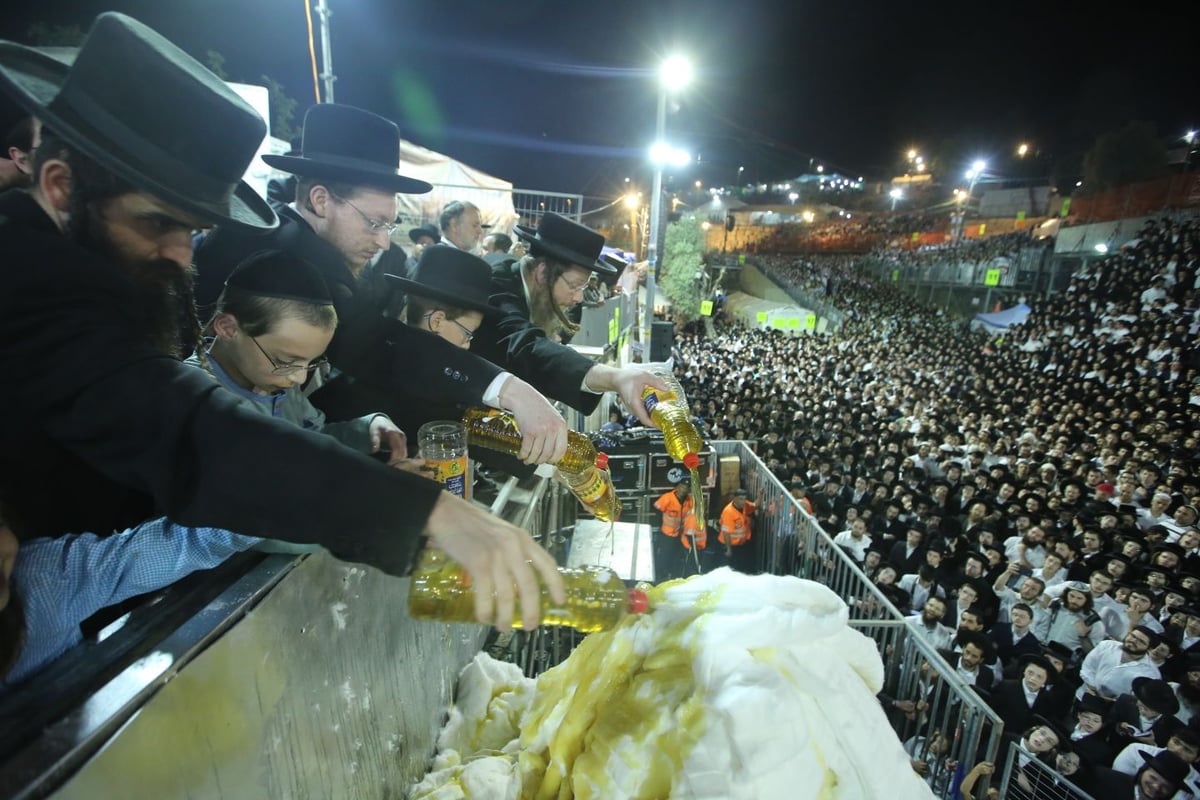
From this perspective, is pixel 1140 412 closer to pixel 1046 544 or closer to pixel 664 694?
pixel 1046 544

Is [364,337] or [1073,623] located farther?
[1073,623]

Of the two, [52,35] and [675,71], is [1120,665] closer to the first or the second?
[675,71]

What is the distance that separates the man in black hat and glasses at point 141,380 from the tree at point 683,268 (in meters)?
36.8

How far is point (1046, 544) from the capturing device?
24.3 feet

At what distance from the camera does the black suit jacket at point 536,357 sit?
2986 millimetres

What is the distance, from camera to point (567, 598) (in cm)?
146

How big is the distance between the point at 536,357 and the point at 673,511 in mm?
5785

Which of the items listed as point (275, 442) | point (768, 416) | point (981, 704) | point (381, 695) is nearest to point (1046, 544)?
point (981, 704)

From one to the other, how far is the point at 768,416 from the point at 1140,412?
7225 mm

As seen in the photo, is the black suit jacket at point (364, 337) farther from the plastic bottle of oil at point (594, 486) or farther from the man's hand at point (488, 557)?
the man's hand at point (488, 557)

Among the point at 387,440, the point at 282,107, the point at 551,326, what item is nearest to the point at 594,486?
the point at 551,326

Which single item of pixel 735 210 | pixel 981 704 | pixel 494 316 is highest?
pixel 735 210

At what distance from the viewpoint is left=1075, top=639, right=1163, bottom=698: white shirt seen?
212 inches

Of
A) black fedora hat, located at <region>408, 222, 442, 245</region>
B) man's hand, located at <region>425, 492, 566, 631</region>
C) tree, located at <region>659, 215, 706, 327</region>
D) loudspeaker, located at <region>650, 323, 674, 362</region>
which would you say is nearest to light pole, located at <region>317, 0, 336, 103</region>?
black fedora hat, located at <region>408, 222, 442, 245</region>
